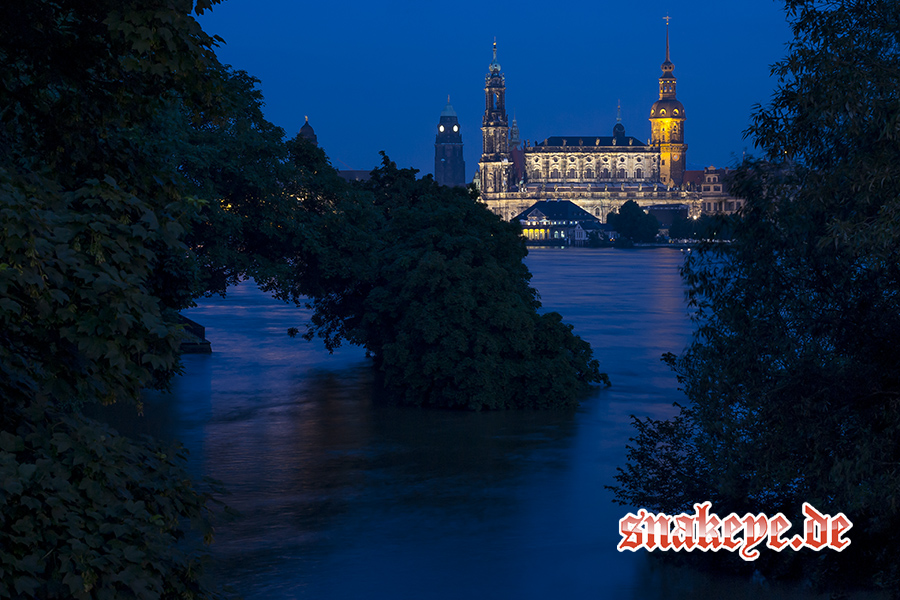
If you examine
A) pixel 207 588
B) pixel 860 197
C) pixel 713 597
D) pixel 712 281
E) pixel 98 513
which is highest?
pixel 860 197

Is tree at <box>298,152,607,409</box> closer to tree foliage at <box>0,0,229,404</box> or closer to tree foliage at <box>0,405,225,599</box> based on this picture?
tree foliage at <box>0,0,229,404</box>

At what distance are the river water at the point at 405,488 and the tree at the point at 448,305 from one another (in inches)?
44.7

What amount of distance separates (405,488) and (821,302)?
14.3 metres

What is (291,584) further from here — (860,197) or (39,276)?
(39,276)

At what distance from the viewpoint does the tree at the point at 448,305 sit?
3575 centimetres

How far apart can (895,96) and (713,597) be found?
1033 centimetres

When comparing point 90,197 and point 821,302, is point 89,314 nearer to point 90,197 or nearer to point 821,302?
point 90,197

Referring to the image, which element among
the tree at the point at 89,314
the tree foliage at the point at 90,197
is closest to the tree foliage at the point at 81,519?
the tree at the point at 89,314

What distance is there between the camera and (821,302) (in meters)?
15.9

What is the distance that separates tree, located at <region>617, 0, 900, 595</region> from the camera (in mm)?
13641

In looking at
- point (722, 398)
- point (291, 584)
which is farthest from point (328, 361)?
point (722, 398)

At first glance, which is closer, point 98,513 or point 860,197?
point 98,513

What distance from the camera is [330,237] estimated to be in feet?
123

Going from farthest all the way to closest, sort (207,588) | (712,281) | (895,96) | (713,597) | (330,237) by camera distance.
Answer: (330,237), (713,597), (712,281), (895,96), (207,588)
